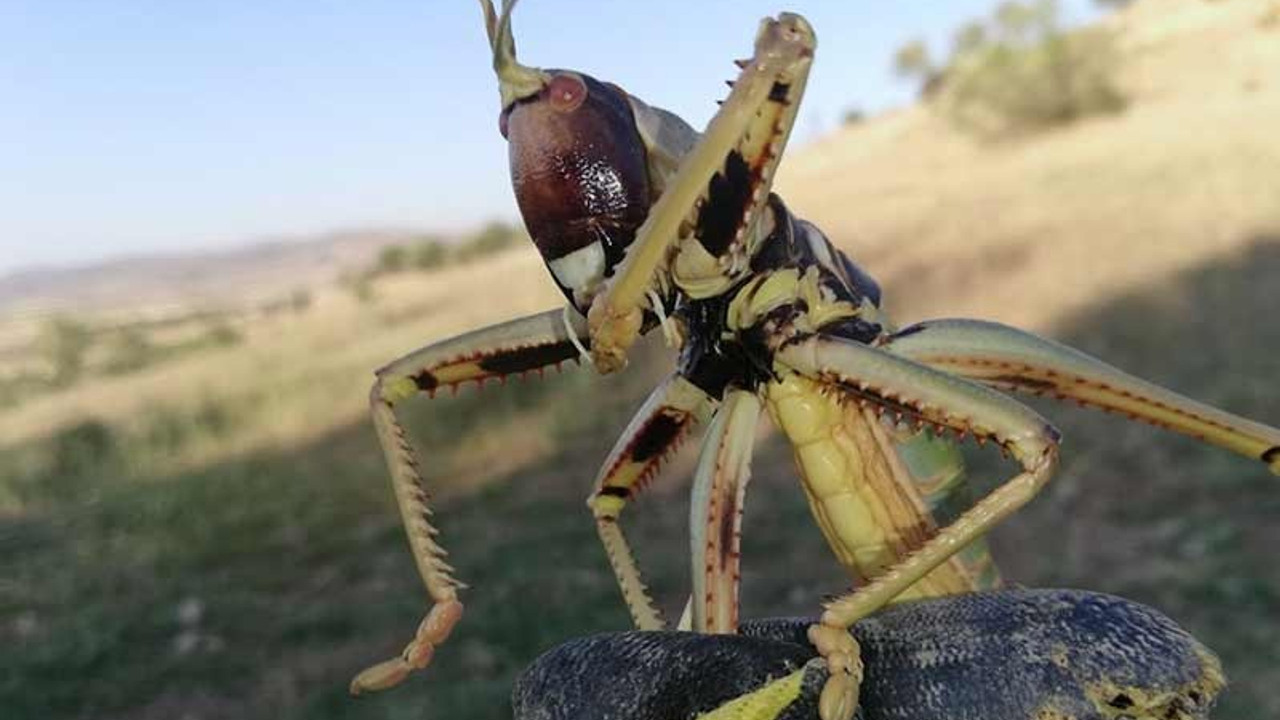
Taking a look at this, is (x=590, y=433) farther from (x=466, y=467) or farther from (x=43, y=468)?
(x=43, y=468)

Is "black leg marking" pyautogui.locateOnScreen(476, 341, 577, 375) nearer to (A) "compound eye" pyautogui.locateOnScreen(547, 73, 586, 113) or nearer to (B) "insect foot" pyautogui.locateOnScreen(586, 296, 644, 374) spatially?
(B) "insect foot" pyautogui.locateOnScreen(586, 296, 644, 374)

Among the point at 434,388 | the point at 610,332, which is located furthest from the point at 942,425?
the point at 434,388

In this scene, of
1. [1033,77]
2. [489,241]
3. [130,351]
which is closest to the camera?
[130,351]

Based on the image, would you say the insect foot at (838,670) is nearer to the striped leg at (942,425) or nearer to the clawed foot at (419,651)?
the striped leg at (942,425)

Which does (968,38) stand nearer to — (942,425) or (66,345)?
(66,345)

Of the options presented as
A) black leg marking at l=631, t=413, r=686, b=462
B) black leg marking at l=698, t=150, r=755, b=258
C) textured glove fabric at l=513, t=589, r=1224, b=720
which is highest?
black leg marking at l=698, t=150, r=755, b=258

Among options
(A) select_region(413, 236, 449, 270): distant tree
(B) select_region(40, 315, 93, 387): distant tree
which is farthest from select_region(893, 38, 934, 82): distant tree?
(B) select_region(40, 315, 93, 387): distant tree

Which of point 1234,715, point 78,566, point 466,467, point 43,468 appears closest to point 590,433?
point 466,467
